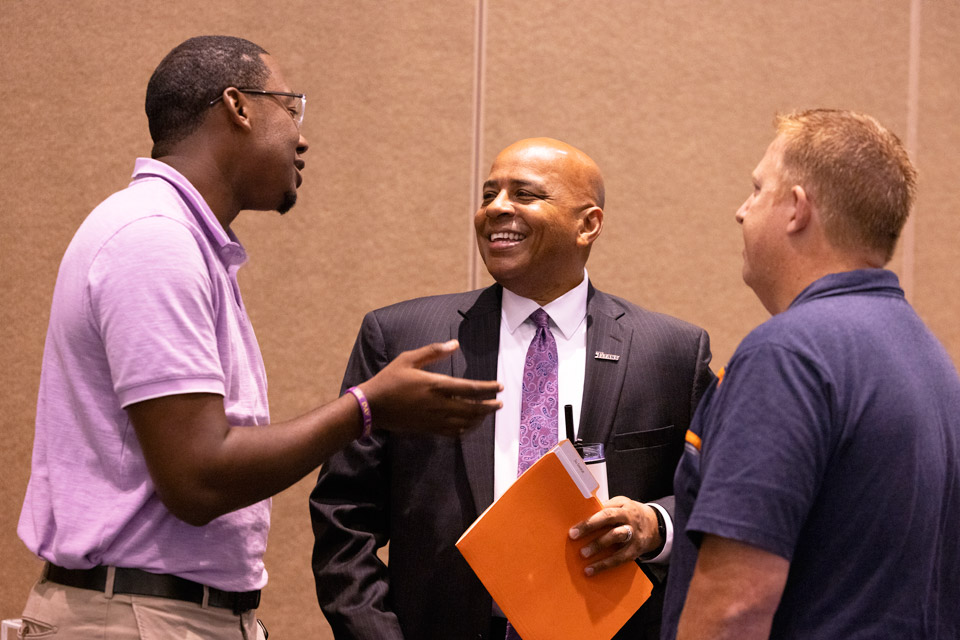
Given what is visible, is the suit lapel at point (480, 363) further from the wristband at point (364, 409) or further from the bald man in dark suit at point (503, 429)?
the wristband at point (364, 409)

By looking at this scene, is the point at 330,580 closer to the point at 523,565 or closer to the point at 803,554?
the point at 523,565

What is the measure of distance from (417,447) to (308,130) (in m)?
1.43

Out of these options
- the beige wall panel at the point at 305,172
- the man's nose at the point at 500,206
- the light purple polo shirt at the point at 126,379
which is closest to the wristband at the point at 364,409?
the light purple polo shirt at the point at 126,379

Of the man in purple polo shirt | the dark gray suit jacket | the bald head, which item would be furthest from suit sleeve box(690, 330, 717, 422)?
the man in purple polo shirt

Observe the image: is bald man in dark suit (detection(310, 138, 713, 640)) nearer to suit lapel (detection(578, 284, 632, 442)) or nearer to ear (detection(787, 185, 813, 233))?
suit lapel (detection(578, 284, 632, 442))

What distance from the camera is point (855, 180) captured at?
129cm

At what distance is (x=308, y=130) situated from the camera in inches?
120

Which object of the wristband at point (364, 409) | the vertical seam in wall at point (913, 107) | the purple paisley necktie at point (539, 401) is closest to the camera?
the wristband at point (364, 409)

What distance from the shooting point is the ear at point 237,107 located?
1.59 metres

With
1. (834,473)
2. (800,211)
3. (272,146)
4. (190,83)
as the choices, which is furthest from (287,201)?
(834,473)

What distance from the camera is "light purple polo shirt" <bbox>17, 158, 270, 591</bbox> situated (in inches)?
49.8

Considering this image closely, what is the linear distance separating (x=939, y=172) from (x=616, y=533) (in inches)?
92.2

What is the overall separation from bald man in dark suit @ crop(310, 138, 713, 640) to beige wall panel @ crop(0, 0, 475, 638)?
2.68 ft

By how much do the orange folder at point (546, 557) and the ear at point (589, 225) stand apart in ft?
2.37
